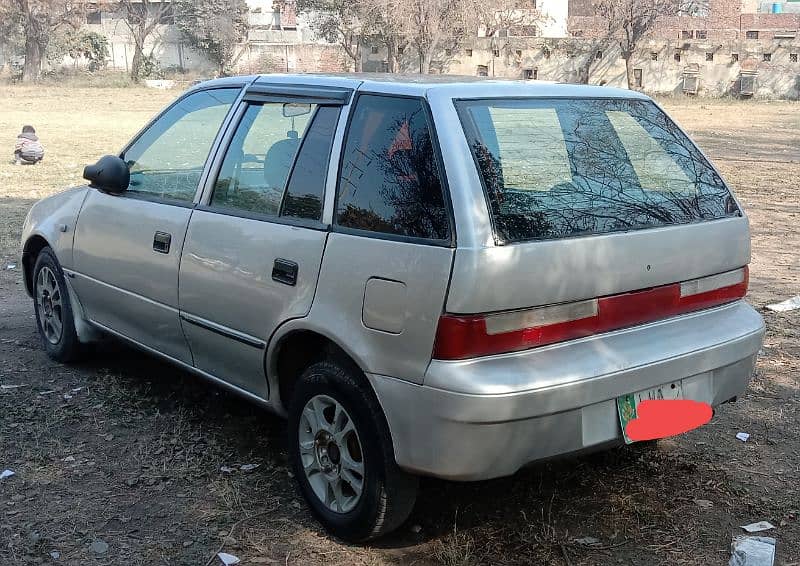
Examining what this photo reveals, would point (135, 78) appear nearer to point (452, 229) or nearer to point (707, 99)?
point (707, 99)

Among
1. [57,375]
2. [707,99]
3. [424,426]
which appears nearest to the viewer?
[424,426]

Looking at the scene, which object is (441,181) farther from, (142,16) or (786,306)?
(142,16)

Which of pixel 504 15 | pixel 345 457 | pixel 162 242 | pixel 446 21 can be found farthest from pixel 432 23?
pixel 345 457

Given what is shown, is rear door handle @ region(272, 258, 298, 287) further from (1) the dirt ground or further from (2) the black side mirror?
(2) the black side mirror

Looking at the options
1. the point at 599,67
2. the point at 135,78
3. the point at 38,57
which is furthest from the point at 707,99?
the point at 38,57

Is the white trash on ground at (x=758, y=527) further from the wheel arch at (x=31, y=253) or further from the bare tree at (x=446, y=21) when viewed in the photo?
the bare tree at (x=446, y=21)

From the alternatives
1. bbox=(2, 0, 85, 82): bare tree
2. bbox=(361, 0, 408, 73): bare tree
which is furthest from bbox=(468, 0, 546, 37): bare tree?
bbox=(2, 0, 85, 82): bare tree

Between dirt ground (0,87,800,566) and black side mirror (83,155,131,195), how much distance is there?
3.80 feet

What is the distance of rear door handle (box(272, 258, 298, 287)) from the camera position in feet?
11.4

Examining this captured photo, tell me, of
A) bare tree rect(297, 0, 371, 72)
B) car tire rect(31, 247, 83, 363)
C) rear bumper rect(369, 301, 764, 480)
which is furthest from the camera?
bare tree rect(297, 0, 371, 72)

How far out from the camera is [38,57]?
46969mm

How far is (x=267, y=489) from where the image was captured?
12.7 feet

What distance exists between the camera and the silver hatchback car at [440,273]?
2.97 meters

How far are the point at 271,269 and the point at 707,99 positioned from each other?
139ft
